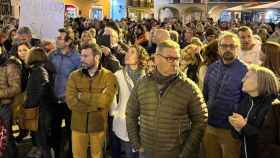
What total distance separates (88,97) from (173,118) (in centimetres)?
165

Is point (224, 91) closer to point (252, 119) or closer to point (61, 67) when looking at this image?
point (252, 119)

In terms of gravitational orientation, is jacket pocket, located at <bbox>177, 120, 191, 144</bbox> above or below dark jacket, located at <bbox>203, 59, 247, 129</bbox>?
below

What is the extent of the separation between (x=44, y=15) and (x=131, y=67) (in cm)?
305

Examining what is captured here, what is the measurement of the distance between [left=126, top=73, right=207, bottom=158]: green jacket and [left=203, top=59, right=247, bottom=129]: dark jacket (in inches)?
32.8

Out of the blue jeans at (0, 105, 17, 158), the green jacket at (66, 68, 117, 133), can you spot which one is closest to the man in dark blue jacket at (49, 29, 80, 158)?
the blue jeans at (0, 105, 17, 158)

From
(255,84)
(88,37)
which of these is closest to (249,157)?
(255,84)

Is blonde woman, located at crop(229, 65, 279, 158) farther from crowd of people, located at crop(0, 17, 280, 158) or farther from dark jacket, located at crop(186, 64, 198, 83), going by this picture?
dark jacket, located at crop(186, 64, 198, 83)

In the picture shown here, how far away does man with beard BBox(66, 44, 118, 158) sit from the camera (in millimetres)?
5426

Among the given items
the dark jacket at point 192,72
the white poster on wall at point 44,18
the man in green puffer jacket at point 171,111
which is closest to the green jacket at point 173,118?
the man in green puffer jacket at point 171,111

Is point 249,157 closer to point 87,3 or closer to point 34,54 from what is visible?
point 34,54

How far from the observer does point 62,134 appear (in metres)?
6.49

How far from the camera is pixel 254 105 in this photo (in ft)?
13.3

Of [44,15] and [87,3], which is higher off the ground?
[87,3]

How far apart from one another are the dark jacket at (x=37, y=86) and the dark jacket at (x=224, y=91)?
2.16m
